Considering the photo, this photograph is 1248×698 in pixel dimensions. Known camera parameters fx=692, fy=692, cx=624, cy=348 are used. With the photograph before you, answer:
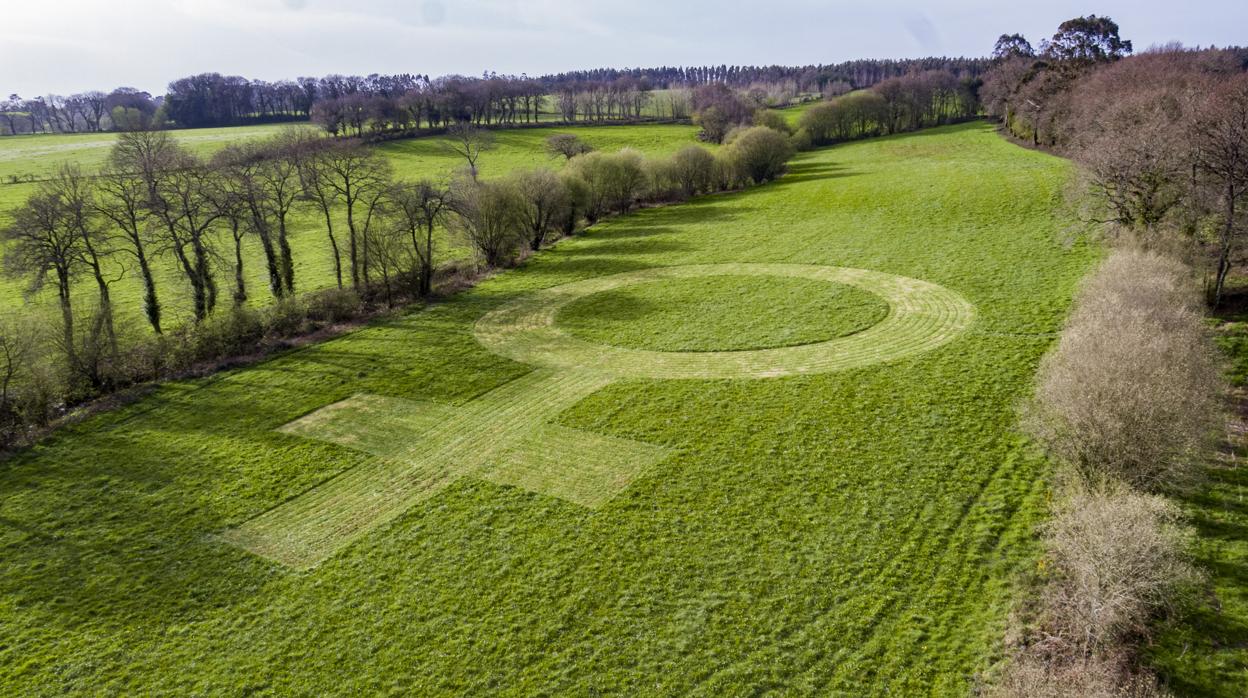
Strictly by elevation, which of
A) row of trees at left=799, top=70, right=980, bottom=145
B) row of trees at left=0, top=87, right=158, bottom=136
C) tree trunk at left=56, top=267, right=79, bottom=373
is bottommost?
tree trunk at left=56, top=267, right=79, bottom=373

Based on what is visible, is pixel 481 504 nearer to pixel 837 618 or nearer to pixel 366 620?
pixel 366 620

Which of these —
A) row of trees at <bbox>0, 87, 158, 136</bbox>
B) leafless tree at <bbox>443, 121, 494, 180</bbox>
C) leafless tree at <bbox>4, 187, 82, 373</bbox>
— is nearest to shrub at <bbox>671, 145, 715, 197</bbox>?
leafless tree at <bbox>443, 121, 494, 180</bbox>

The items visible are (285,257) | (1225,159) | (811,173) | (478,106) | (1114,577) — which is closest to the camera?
(1114,577)

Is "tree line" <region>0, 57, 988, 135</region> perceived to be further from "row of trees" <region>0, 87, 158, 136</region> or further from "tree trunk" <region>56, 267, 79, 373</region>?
"tree trunk" <region>56, 267, 79, 373</region>

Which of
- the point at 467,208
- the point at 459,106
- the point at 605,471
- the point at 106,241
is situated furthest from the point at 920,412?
the point at 459,106

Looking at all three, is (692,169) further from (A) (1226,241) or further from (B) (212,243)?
(A) (1226,241)

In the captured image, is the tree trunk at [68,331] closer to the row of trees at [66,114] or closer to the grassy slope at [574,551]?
the grassy slope at [574,551]

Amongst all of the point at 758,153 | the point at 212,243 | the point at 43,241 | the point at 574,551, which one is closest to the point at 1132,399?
the point at 574,551
